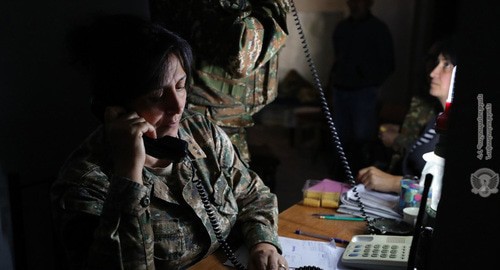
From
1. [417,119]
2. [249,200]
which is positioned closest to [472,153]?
[249,200]

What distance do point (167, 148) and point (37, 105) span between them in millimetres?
495

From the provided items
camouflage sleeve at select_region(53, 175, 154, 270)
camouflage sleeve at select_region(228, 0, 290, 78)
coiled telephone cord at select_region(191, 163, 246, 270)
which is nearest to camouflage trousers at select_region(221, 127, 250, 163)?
camouflage sleeve at select_region(228, 0, 290, 78)

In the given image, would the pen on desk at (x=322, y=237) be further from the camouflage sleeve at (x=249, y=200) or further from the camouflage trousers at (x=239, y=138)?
the camouflage trousers at (x=239, y=138)

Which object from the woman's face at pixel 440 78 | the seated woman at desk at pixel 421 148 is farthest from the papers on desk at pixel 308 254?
the woman's face at pixel 440 78

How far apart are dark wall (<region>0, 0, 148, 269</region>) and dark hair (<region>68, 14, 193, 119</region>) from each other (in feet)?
0.74

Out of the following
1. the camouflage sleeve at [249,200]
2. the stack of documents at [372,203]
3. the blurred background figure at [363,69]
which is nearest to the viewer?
the camouflage sleeve at [249,200]

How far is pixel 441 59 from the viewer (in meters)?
2.15

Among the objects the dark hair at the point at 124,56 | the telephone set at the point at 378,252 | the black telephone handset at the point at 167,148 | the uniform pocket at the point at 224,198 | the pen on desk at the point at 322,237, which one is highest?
the dark hair at the point at 124,56

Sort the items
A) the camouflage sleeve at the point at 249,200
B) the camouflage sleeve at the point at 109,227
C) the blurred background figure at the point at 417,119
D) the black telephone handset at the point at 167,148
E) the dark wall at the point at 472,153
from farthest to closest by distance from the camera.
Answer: the blurred background figure at the point at 417,119 < the camouflage sleeve at the point at 249,200 < the black telephone handset at the point at 167,148 < the camouflage sleeve at the point at 109,227 < the dark wall at the point at 472,153

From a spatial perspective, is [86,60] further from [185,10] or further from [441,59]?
[441,59]

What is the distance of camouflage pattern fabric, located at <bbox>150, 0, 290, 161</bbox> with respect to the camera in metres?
1.58

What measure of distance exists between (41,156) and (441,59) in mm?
1629

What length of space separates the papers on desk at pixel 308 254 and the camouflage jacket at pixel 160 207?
0.04 metres

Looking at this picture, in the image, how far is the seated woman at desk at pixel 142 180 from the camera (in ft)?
3.31
